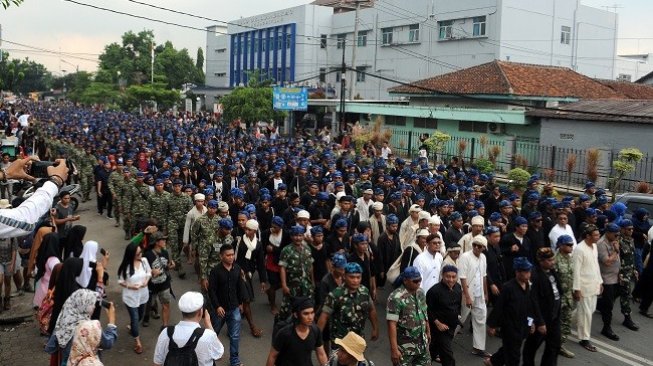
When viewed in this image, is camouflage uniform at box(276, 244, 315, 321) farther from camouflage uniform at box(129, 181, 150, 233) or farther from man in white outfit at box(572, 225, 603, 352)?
camouflage uniform at box(129, 181, 150, 233)

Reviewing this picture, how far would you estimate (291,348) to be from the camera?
5059 millimetres

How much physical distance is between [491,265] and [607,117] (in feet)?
54.1

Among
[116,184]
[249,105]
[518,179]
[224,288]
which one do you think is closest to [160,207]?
[116,184]

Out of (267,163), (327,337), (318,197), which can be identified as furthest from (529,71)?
(327,337)

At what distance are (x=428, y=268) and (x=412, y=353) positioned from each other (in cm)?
174

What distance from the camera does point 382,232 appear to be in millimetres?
9633

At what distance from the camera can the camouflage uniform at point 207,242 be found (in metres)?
8.34

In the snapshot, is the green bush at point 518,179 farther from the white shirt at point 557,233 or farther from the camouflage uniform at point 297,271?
the camouflage uniform at point 297,271

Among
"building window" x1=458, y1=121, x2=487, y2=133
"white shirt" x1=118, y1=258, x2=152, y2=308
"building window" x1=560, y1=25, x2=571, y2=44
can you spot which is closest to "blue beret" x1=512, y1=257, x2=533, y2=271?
"white shirt" x1=118, y1=258, x2=152, y2=308

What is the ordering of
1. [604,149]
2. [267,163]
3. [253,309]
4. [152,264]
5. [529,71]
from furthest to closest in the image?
[529,71]
[604,149]
[267,163]
[253,309]
[152,264]

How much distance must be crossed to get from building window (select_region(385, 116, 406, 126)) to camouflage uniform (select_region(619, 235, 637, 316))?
1000 inches

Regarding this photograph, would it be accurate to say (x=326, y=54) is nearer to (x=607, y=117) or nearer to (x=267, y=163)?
(x=607, y=117)

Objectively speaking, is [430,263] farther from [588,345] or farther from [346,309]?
[588,345]

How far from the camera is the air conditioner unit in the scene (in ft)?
88.9
